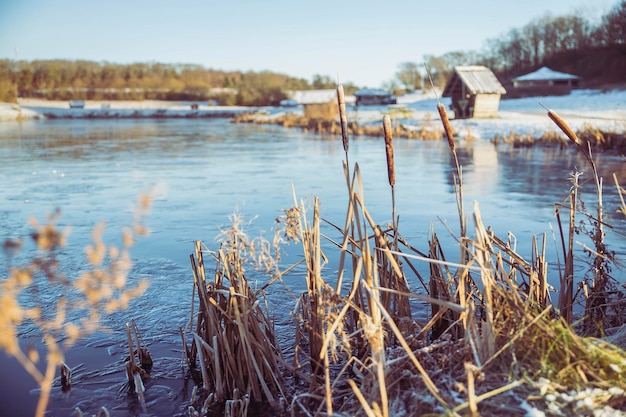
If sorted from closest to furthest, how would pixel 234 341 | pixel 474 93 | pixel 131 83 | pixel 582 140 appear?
pixel 234 341
pixel 582 140
pixel 474 93
pixel 131 83

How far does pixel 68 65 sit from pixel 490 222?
102 meters

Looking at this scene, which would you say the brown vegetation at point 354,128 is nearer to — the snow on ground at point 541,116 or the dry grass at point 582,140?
the snow on ground at point 541,116

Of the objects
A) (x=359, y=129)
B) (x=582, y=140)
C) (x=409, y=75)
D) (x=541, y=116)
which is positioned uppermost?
(x=409, y=75)

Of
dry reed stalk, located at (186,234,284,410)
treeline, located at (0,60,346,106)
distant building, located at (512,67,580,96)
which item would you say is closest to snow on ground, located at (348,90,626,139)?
distant building, located at (512,67,580,96)

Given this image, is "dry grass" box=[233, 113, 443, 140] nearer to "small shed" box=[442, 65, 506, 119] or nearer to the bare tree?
"small shed" box=[442, 65, 506, 119]

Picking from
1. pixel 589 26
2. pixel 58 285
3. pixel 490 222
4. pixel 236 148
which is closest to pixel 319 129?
pixel 236 148

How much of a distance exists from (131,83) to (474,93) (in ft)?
253

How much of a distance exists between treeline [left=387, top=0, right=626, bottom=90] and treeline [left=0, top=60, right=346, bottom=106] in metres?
27.4

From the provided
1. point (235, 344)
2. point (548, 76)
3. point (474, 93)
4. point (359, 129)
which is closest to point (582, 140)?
point (474, 93)

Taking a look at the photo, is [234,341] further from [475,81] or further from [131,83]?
[131,83]

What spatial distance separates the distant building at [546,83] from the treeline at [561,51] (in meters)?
1.60

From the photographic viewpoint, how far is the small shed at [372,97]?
188ft

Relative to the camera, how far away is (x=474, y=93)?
90.4 ft

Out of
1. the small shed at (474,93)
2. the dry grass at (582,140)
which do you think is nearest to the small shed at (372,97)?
the small shed at (474,93)
